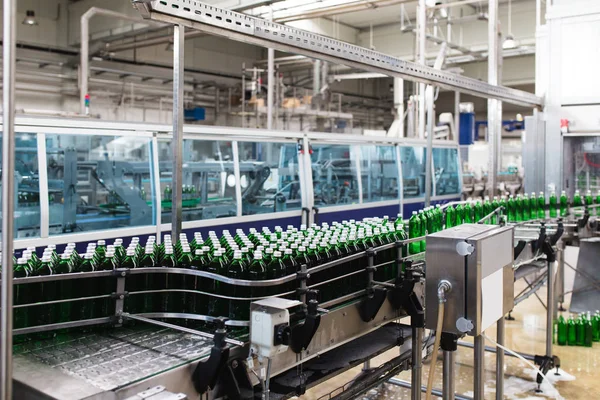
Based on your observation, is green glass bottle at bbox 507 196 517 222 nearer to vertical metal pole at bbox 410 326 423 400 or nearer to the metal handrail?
vertical metal pole at bbox 410 326 423 400

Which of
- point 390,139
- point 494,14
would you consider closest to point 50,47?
point 390,139

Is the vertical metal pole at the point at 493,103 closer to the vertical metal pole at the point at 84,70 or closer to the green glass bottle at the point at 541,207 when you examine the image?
the green glass bottle at the point at 541,207

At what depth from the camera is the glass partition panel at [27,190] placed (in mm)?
3443

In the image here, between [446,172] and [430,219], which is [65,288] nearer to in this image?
[430,219]

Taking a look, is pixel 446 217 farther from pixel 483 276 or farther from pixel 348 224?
pixel 483 276

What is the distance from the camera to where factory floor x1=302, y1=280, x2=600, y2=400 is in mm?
3178

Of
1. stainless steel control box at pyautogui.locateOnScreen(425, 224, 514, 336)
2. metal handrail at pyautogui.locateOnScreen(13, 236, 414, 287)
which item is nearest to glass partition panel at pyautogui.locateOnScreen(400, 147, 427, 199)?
stainless steel control box at pyautogui.locateOnScreen(425, 224, 514, 336)

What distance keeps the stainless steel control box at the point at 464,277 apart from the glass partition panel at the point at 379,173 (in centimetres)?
385

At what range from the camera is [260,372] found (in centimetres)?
137

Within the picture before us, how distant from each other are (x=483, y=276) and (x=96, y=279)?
3.80 feet

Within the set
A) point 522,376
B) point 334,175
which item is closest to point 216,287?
point 522,376

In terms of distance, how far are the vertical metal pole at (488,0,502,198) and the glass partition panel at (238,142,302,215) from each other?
163 cm

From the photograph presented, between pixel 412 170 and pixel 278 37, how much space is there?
4.48m

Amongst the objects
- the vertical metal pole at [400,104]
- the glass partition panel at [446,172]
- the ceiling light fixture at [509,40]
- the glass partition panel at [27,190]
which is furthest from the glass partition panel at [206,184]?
the vertical metal pole at [400,104]
